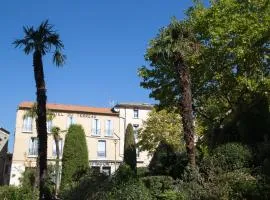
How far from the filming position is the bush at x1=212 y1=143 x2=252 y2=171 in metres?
20.8

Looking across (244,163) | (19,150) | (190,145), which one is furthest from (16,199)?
(19,150)

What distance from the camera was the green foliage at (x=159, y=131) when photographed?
4638 cm

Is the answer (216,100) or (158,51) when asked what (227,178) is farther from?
(216,100)

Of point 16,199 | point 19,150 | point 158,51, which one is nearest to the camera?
point 158,51

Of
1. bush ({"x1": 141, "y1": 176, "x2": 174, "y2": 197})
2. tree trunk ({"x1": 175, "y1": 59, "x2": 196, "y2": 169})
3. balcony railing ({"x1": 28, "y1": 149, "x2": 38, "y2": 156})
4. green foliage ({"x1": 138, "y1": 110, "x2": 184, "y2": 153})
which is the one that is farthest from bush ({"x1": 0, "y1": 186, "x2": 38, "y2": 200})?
balcony railing ({"x1": 28, "y1": 149, "x2": 38, "y2": 156})

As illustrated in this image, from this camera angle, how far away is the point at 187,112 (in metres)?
21.3

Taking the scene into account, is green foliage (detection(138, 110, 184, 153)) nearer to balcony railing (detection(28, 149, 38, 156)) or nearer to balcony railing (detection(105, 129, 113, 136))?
balcony railing (detection(105, 129, 113, 136))

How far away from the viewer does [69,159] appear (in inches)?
2031

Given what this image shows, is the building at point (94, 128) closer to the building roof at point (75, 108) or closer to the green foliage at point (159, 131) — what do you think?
the building roof at point (75, 108)

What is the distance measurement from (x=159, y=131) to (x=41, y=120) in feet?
80.8

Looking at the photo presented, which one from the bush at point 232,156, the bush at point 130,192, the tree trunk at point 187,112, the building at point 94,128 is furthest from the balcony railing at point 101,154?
the bush at point 130,192

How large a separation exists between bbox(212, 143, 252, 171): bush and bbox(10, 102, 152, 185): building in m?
39.7

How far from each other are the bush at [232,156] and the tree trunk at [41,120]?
342 inches

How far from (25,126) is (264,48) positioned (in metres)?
40.7
